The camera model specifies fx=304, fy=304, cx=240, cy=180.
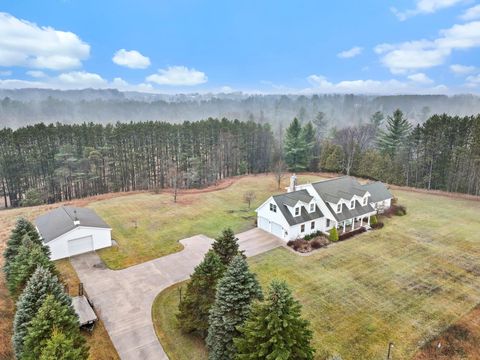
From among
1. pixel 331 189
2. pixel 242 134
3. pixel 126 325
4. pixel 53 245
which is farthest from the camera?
pixel 242 134

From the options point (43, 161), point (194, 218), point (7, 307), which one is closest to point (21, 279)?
point (7, 307)

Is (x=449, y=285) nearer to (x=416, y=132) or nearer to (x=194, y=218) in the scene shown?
(x=194, y=218)

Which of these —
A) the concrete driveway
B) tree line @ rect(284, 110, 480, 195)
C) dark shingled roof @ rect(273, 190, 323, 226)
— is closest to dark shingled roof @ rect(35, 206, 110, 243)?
the concrete driveway

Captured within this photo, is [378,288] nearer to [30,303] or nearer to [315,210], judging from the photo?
[315,210]

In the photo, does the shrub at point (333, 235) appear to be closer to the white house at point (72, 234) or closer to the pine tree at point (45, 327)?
the white house at point (72, 234)

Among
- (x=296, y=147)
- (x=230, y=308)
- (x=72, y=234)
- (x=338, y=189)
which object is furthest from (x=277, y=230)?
(x=296, y=147)

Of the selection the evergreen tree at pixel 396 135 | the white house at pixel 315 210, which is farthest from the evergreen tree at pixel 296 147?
the white house at pixel 315 210

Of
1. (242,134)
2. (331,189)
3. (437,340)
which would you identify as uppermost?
(242,134)
